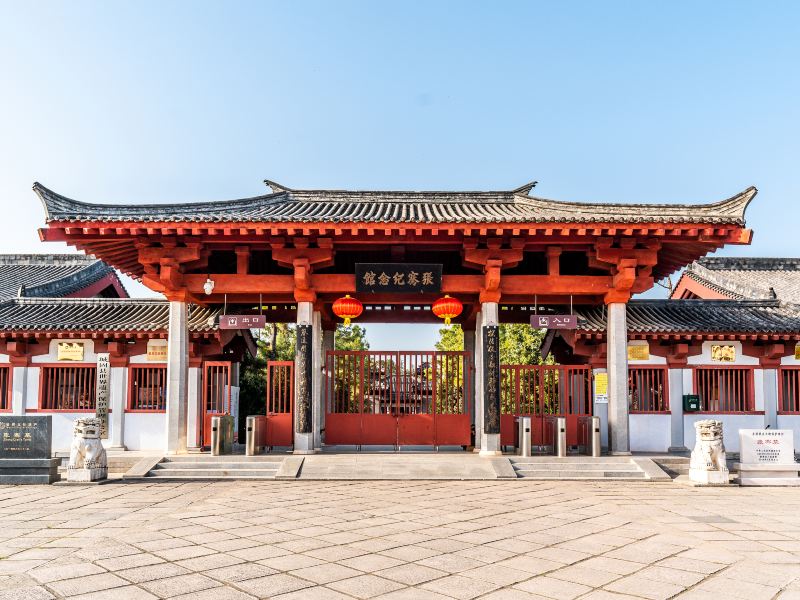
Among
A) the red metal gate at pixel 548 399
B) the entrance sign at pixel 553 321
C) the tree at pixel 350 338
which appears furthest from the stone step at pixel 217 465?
the tree at pixel 350 338

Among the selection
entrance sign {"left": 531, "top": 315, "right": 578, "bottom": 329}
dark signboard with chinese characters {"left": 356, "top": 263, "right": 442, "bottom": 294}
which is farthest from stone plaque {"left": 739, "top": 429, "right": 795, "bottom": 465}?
dark signboard with chinese characters {"left": 356, "top": 263, "right": 442, "bottom": 294}

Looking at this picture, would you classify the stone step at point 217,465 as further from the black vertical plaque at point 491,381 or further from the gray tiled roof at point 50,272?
the gray tiled roof at point 50,272

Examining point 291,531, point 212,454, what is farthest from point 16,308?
point 291,531

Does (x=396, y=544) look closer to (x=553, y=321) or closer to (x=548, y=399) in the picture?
(x=553, y=321)

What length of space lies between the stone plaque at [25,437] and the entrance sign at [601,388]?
10389 millimetres

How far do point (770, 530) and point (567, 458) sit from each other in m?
5.47

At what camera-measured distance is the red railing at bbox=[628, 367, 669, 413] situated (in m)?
15.5

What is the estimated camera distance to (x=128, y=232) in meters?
12.7

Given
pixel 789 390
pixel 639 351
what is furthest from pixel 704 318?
pixel 789 390

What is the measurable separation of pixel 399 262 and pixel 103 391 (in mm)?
7253

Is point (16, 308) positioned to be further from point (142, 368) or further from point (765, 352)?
point (765, 352)

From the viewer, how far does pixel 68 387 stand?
Result: 15797 millimetres

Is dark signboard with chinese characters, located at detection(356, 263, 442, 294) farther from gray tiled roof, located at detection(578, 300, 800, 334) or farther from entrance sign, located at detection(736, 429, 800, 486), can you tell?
entrance sign, located at detection(736, 429, 800, 486)

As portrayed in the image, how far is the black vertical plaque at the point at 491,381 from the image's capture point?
43.0 ft
